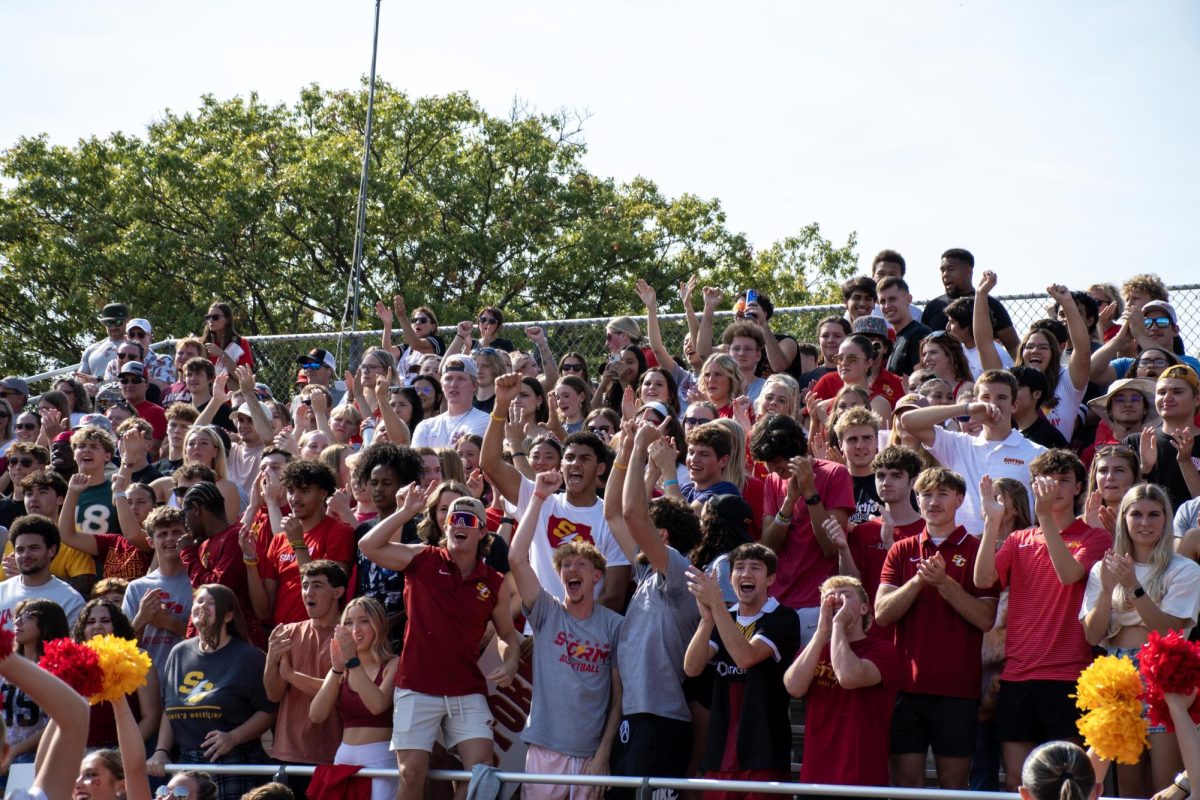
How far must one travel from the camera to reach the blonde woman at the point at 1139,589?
6.57m

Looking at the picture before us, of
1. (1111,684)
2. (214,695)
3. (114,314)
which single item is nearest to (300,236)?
(114,314)

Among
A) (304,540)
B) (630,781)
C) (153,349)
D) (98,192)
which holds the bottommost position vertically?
(630,781)

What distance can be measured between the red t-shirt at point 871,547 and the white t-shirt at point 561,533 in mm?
1248

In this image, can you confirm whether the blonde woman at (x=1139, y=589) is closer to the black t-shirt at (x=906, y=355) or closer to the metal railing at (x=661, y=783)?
the metal railing at (x=661, y=783)

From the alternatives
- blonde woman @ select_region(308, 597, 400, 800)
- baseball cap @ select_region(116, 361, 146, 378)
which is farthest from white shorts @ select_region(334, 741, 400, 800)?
baseball cap @ select_region(116, 361, 146, 378)

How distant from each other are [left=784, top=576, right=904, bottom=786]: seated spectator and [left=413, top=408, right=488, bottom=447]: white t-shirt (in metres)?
4.12

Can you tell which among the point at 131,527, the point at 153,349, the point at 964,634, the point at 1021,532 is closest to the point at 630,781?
the point at 964,634

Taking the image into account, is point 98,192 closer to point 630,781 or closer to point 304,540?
point 304,540

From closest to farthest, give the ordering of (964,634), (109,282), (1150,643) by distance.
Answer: (1150,643) → (964,634) → (109,282)

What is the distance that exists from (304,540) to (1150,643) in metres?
4.81

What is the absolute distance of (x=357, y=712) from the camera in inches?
308

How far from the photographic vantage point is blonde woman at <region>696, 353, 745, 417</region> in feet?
32.6

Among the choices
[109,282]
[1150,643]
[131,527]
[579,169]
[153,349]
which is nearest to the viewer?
[1150,643]

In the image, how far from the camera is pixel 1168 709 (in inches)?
225
